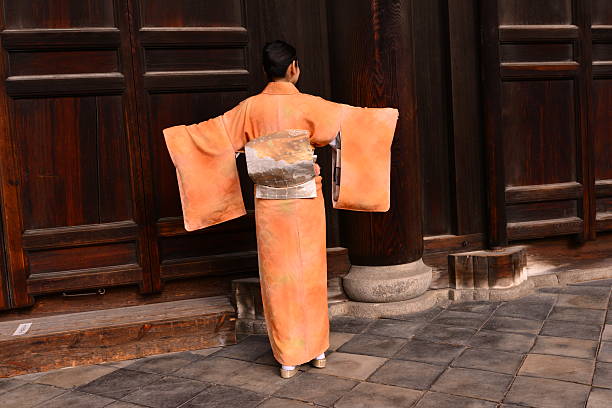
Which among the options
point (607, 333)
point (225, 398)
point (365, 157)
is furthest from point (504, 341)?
point (225, 398)

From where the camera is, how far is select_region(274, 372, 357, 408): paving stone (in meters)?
3.10

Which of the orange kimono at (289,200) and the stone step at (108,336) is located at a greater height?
the orange kimono at (289,200)

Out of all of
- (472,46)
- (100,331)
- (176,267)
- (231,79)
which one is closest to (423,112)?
(472,46)

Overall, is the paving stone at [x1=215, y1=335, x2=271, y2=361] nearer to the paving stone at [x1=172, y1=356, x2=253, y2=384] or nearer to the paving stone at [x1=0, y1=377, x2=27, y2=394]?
the paving stone at [x1=172, y1=356, x2=253, y2=384]

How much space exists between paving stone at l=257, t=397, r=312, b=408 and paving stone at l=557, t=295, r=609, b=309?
2470 millimetres

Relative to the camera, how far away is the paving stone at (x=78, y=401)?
10.4 ft

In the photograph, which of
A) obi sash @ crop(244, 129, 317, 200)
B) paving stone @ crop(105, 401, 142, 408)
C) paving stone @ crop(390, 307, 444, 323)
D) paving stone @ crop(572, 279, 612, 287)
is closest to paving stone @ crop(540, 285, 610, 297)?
paving stone @ crop(572, 279, 612, 287)

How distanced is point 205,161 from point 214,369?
1235 mm

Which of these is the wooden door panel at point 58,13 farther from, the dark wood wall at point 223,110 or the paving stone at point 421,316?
the paving stone at point 421,316

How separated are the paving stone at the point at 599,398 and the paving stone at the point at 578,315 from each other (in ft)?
3.87

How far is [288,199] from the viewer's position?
3406mm

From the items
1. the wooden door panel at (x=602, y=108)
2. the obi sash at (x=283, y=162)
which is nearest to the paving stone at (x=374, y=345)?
the obi sash at (x=283, y=162)

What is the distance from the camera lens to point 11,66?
4.16 metres

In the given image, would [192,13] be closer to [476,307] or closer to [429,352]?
[429,352]
